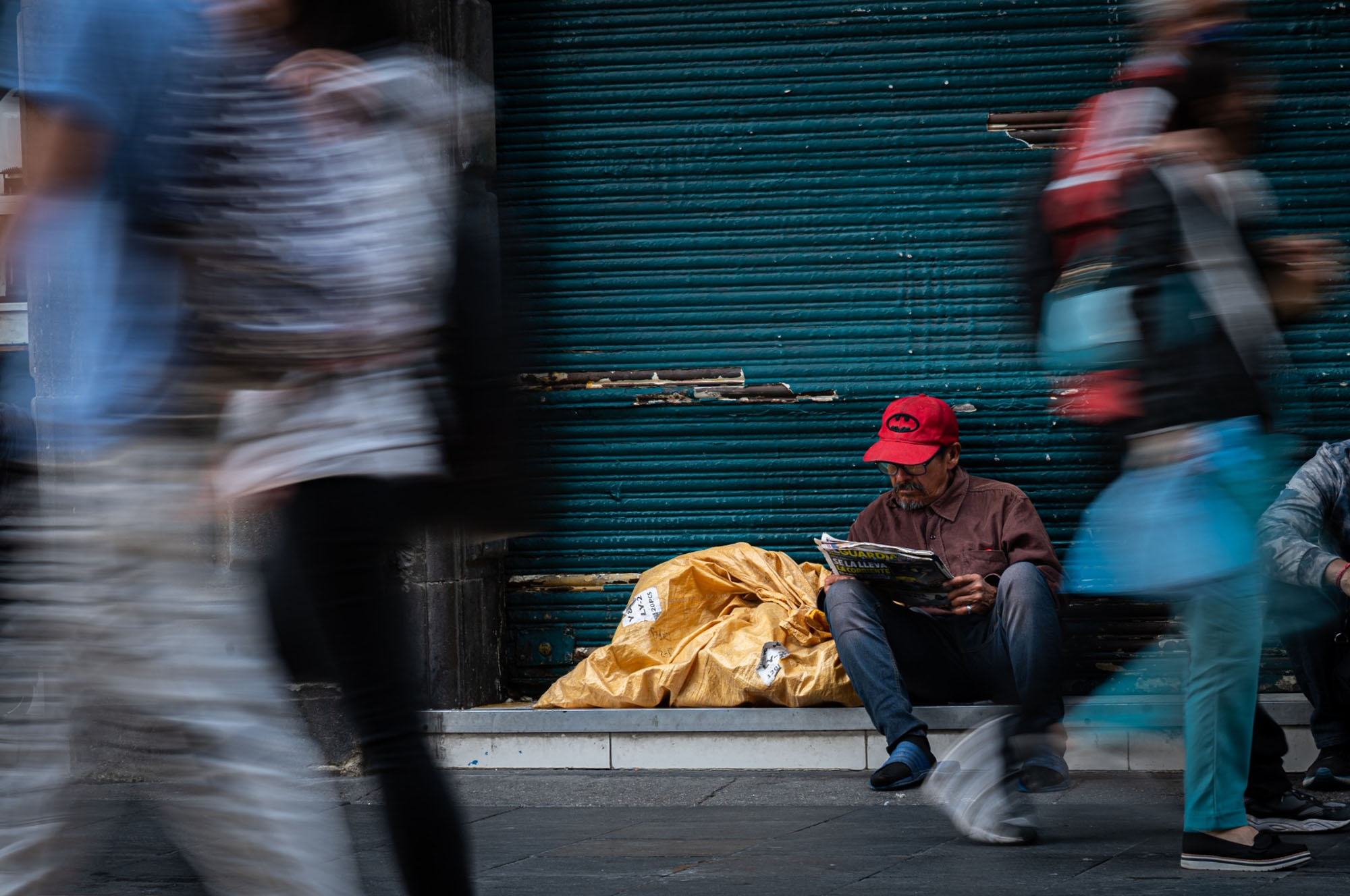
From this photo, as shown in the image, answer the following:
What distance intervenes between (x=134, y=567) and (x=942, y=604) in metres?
3.71

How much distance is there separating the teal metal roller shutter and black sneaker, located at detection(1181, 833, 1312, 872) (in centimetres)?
262

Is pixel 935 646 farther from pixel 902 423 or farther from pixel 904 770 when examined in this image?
pixel 902 423

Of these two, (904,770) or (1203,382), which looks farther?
(904,770)

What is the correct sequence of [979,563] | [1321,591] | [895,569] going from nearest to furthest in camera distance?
[1321,591] → [895,569] → [979,563]

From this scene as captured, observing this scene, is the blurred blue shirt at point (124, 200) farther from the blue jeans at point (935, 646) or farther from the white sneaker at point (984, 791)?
the blue jeans at point (935, 646)

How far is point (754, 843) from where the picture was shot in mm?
4492

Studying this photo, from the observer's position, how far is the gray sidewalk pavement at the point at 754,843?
150 inches

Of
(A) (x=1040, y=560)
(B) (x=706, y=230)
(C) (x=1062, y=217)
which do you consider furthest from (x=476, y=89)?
(C) (x=1062, y=217)

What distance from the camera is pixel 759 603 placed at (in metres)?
6.27

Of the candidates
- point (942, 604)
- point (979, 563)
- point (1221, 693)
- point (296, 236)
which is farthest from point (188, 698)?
point (979, 563)

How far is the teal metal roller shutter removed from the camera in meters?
6.46

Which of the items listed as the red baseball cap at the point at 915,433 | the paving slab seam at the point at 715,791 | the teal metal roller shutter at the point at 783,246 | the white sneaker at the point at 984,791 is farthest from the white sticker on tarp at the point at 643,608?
the white sneaker at the point at 984,791

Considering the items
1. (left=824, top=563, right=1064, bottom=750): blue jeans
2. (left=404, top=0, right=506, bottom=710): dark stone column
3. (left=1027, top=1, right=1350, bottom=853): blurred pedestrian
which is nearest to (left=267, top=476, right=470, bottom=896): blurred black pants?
(left=1027, top=1, right=1350, bottom=853): blurred pedestrian

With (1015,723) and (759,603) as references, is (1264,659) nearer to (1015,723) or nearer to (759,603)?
(759,603)
